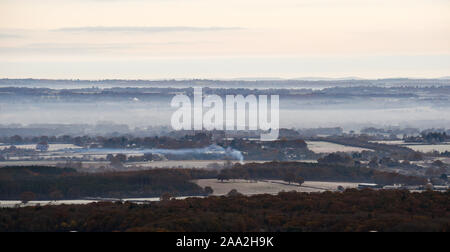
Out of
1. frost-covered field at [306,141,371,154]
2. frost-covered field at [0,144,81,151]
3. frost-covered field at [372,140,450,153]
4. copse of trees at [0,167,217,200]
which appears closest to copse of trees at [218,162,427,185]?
copse of trees at [0,167,217,200]

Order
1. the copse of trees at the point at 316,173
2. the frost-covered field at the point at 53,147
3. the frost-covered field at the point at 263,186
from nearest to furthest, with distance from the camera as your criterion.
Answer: the frost-covered field at the point at 263,186 → the copse of trees at the point at 316,173 → the frost-covered field at the point at 53,147

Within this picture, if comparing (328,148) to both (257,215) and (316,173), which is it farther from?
(257,215)

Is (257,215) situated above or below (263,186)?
above

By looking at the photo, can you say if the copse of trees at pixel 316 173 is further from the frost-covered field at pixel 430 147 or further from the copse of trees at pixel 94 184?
the frost-covered field at pixel 430 147

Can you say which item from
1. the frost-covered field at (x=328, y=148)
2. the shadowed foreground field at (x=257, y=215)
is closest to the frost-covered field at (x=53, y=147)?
the frost-covered field at (x=328, y=148)

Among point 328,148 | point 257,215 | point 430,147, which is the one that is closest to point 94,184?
point 257,215

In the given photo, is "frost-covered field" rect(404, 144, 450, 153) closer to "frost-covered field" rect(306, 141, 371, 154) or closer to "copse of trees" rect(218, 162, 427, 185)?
"frost-covered field" rect(306, 141, 371, 154)

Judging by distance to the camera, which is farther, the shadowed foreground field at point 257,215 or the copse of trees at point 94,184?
the copse of trees at point 94,184
